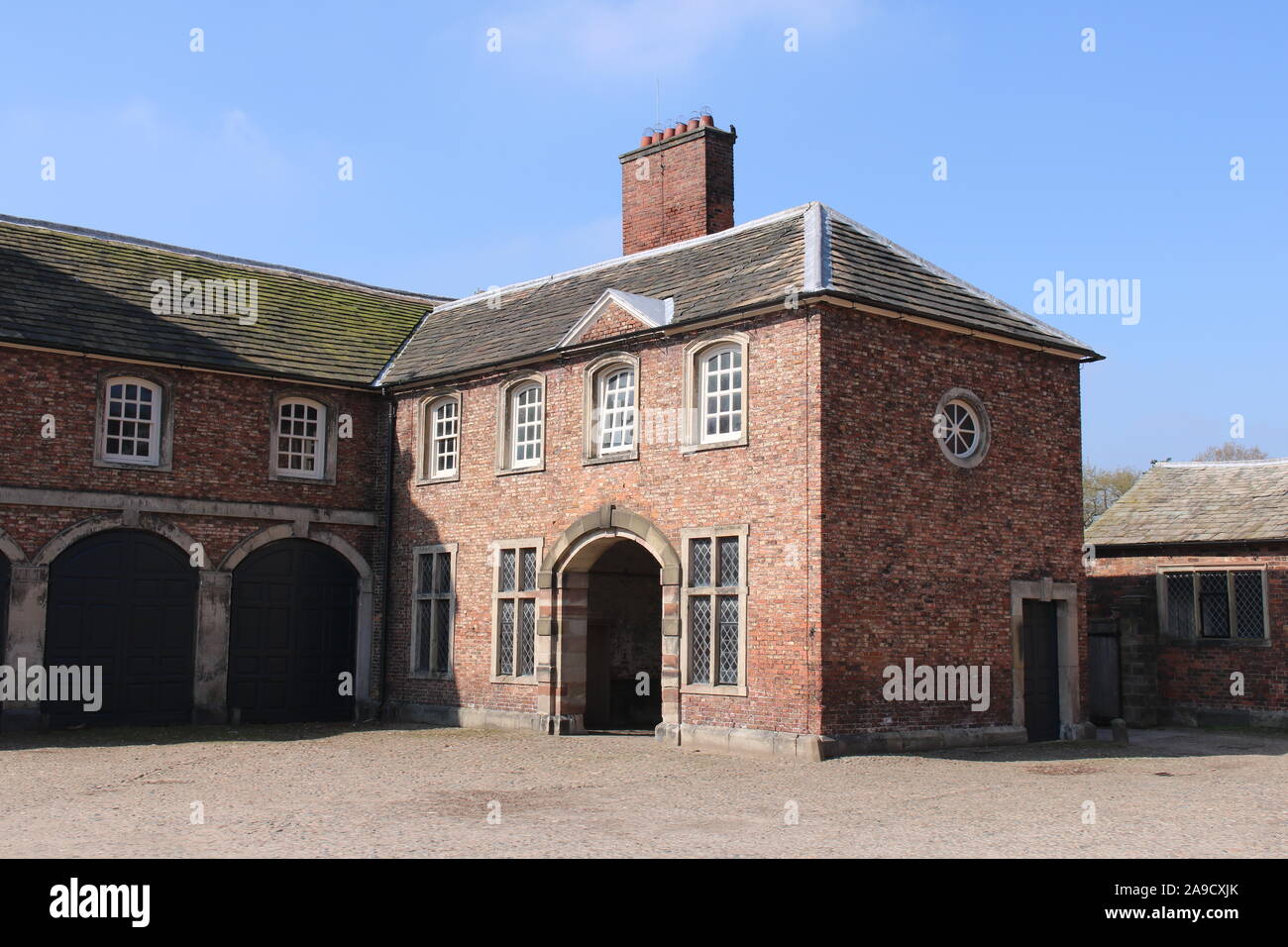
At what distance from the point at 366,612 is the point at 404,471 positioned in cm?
271

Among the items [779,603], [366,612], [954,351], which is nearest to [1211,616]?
[954,351]

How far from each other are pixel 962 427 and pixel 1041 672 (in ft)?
13.8

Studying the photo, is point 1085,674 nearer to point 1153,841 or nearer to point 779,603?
point 779,603

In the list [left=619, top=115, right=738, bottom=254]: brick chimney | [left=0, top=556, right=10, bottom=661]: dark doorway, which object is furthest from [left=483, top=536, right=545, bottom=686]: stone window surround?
[left=0, top=556, right=10, bottom=661]: dark doorway

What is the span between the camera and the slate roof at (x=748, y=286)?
62.2 feet

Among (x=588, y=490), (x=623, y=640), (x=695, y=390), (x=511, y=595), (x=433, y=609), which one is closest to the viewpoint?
(x=695, y=390)

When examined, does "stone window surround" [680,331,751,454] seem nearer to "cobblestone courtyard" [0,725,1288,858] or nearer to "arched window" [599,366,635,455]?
"arched window" [599,366,635,455]

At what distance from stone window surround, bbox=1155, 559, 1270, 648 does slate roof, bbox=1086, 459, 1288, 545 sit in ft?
1.63

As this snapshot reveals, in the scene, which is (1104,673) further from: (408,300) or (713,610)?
(408,300)

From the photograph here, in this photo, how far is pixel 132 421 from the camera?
22.3 meters

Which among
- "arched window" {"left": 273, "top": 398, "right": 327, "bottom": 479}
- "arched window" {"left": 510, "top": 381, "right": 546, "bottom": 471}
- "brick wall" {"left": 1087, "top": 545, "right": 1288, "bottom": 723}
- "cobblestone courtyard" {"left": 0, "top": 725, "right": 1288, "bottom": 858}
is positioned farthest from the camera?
"arched window" {"left": 273, "top": 398, "right": 327, "bottom": 479}

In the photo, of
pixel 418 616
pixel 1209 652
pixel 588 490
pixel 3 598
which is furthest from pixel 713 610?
pixel 3 598

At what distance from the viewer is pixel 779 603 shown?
17.9 m

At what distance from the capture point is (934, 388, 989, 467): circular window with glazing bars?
19297mm
